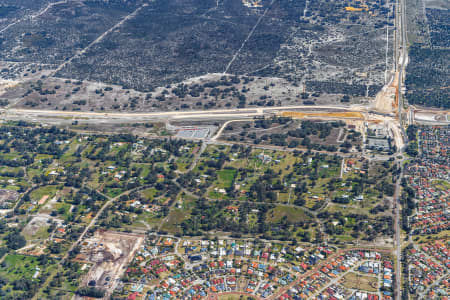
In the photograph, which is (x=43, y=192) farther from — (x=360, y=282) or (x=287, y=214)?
(x=360, y=282)

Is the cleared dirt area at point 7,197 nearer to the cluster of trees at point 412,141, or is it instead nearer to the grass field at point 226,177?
the grass field at point 226,177

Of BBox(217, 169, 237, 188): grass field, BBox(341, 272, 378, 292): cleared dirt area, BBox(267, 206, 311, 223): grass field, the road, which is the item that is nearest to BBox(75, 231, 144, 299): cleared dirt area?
BBox(217, 169, 237, 188): grass field

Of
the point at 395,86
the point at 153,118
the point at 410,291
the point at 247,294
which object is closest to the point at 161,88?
the point at 153,118

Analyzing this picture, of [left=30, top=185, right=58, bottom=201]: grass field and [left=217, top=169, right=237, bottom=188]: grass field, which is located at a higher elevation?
[left=217, top=169, right=237, bottom=188]: grass field

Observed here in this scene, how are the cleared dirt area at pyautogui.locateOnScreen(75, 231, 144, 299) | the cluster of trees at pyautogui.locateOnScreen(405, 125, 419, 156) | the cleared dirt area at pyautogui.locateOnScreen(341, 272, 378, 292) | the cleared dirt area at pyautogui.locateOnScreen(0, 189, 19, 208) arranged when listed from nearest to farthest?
the cleared dirt area at pyautogui.locateOnScreen(341, 272, 378, 292), the cleared dirt area at pyautogui.locateOnScreen(75, 231, 144, 299), the cleared dirt area at pyautogui.locateOnScreen(0, 189, 19, 208), the cluster of trees at pyautogui.locateOnScreen(405, 125, 419, 156)

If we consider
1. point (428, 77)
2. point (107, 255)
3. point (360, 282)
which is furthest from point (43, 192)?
point (428, 77)

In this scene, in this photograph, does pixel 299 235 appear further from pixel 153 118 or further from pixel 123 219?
pixel 153 118

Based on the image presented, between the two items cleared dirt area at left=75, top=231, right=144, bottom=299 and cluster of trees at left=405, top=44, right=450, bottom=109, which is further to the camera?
cluster of trees at left=405, top=44, right=450, bottom=109

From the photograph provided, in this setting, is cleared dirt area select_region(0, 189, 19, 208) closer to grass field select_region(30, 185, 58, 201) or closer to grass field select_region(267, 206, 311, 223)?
grass field select_region(30, 185, 58, 201)
